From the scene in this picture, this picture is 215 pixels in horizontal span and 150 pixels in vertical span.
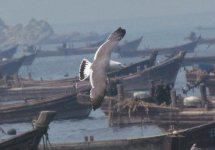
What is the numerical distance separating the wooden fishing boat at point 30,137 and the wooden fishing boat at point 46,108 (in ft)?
97.2

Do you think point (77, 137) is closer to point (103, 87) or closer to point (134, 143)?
point (134, 143)

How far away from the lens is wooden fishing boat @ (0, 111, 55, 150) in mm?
31531

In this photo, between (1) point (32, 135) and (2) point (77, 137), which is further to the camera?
(2) point (77, 137)

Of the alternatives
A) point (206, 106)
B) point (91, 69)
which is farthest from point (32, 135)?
point (206, 106)

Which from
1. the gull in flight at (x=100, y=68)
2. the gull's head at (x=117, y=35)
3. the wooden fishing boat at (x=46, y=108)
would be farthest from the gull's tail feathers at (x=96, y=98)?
the wooden fishing boat at (x=46, y=108)

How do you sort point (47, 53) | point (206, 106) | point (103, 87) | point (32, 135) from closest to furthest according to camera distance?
1. point (103, 87)
2. point (32, 135)
3. point (206, 106)
4. point (47, 53)

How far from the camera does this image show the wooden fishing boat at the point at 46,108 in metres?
62.4

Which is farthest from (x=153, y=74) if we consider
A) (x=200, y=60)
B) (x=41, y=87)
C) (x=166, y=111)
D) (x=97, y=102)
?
(x=97, y=102)

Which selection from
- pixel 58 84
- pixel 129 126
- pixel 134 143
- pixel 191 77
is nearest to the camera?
pixel 134 143

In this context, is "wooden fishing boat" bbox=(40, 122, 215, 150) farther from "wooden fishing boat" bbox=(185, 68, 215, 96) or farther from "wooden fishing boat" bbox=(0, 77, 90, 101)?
"wooden fishing boat" bbox=(0, 77, 90, 101)

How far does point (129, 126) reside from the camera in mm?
52375

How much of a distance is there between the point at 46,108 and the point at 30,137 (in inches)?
1212

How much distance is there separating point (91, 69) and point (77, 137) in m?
37.4

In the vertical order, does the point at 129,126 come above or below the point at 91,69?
below
